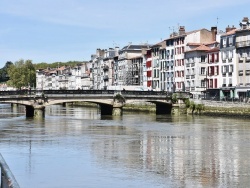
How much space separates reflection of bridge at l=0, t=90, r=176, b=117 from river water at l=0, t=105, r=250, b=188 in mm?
21840

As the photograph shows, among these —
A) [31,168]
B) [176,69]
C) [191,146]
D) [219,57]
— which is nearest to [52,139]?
[191,146]

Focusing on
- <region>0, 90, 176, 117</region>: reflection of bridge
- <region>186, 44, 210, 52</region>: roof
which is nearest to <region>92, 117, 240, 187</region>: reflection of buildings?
<region>0, 90, 176, 117</region>: reflection of bridge

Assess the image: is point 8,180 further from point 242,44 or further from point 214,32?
point 214,32

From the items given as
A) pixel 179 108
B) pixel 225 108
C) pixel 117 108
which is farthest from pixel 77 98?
pixel 225 108

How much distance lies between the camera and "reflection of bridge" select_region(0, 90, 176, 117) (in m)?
73.2

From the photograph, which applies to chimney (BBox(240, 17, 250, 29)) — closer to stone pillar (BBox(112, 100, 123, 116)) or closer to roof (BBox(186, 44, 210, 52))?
roof (BBox(186, 44, 210, 52))

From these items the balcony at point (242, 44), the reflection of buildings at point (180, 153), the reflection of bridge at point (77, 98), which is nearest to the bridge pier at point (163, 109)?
the reflection of bridge at point (77, 98)

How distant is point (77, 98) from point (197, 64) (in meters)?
30.1

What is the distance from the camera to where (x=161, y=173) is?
26109 mm

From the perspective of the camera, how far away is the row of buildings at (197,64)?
87.6 m

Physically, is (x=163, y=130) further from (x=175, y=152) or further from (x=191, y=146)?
(x=175, y=152)

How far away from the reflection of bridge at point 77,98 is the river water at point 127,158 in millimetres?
21840

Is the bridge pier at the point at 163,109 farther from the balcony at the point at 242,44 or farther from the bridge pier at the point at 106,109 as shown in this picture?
the balcony at the point at 242,44

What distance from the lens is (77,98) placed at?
75.6 m
